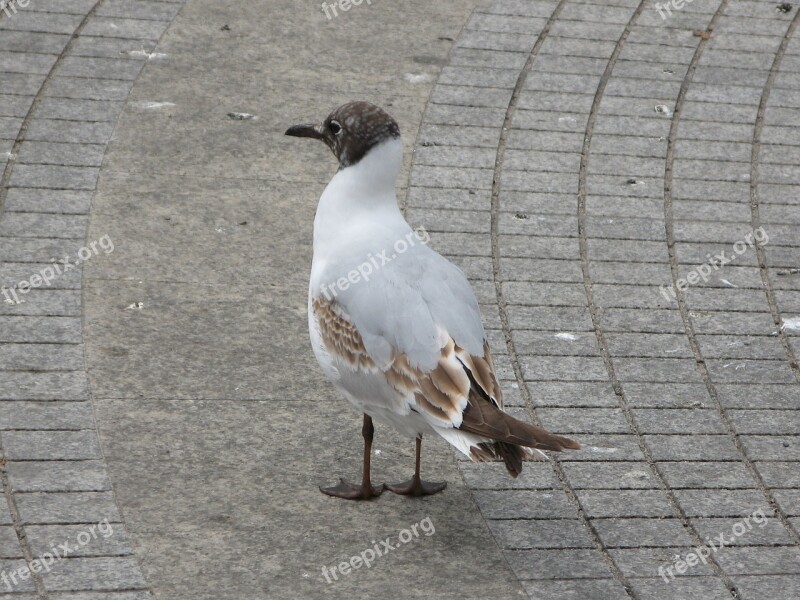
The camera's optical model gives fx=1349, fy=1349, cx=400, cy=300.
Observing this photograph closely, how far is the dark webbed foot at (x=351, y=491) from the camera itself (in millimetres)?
5500

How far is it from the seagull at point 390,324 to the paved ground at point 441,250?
46 centimetres

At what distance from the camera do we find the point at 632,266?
7.21 m

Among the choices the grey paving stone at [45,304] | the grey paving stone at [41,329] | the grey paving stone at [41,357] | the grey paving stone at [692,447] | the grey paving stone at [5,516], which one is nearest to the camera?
the grey paving stone at [5,516]

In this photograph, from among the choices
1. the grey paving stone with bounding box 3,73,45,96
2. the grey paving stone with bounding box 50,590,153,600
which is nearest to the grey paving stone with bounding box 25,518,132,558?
the grey paving stone with bounding box 50,590,153,600

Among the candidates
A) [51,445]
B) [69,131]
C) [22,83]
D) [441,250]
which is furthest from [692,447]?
[22,83]

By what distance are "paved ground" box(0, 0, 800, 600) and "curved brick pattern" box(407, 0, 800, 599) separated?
0.06 ft

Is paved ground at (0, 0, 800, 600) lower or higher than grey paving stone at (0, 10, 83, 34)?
lower

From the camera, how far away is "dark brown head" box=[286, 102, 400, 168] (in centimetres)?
535

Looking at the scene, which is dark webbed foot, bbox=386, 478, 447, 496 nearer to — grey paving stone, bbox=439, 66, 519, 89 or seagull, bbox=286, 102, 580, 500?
seagull, bbox=286, 102, 580, 500

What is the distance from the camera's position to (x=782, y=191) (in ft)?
26.1

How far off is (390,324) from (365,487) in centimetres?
74

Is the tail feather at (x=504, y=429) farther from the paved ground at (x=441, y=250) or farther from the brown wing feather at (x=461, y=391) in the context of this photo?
the paved ground at (x=441, y=250)

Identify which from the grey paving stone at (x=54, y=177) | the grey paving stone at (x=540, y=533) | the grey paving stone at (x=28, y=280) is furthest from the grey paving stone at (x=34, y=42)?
the grey paving stone at (x=540, y=533)

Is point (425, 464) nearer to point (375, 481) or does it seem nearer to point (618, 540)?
point (375, 481)
